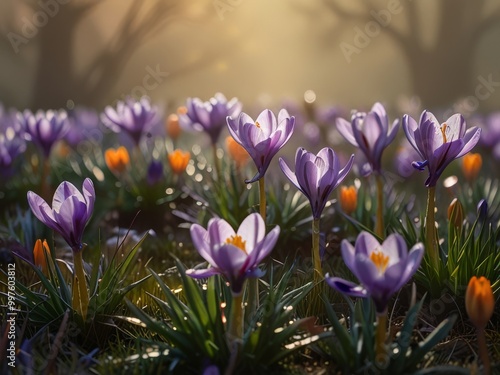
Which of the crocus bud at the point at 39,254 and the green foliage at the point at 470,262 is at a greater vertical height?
the crocus bud at the point at 39,254

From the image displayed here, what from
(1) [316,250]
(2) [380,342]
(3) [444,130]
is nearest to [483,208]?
(3) [444,130]

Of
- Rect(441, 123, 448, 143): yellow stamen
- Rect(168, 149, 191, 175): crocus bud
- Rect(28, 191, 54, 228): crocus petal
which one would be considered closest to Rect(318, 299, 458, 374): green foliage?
Rect(441, 123, 448, 143): yellow stamen

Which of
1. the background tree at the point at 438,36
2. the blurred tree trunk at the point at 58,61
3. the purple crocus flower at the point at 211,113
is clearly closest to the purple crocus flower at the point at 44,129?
the purple crocus flower at the point at 211,113

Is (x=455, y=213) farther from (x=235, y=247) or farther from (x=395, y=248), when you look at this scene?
(x=235, y=247)

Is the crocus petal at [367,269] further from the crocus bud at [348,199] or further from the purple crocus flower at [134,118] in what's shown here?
the purple crocus flower at [134,118]

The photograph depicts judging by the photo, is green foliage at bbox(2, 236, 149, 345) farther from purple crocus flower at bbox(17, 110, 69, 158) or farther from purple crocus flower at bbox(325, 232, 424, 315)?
purple crocus flower at bbox(17, 110, 69, 158)

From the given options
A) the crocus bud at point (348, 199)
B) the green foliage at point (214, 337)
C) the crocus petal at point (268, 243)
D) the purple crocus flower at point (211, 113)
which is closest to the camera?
the crocus petal at point (268, 243)
